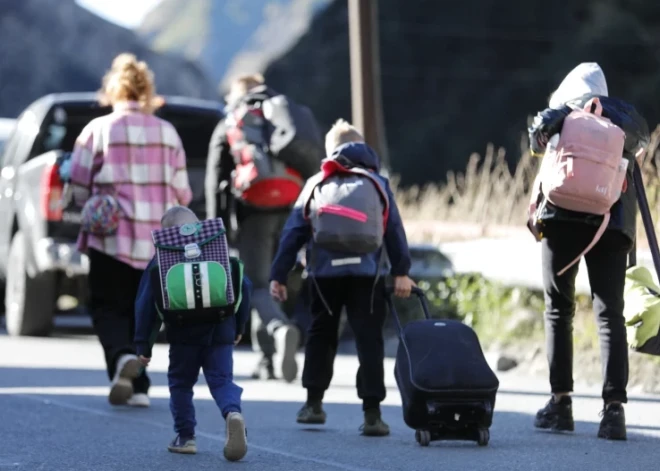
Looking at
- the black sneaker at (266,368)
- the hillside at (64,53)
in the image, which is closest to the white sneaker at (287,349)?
the black sneaker at (266,368)

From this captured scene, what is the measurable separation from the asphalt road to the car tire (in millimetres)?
3224

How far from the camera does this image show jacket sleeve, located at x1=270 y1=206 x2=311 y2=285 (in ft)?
31.8

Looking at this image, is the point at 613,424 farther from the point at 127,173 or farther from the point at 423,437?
the point at 127,173

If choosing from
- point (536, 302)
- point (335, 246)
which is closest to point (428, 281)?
point (536, 302)

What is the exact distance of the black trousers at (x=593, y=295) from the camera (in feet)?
29.8

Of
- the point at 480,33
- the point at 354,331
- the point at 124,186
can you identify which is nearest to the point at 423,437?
the point at 354,331

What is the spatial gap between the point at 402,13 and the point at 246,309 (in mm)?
39778

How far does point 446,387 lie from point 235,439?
3.58 ft

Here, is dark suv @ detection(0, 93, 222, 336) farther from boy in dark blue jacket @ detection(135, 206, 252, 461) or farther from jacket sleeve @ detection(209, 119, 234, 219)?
boy in dark blue jacket @ detection(135, 206, 252, 461)

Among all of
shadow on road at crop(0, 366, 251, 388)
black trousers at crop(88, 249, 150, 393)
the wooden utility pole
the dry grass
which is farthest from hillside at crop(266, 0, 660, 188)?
black trousers at crop(88, 249, 150, 393)

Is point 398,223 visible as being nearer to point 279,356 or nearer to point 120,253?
point 120,253

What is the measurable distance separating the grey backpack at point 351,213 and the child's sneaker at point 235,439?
5.05ft

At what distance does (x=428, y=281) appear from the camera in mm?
14789

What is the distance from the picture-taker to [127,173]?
1088 cm
